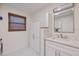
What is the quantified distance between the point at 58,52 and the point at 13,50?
8.10ft

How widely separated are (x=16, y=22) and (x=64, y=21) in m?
2.57

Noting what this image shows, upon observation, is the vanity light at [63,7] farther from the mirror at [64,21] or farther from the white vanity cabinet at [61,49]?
the white vanity cabinet at [61,49]

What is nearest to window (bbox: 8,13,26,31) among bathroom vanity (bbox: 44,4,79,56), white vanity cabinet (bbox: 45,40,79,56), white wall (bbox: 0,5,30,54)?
white wall (bbox: 0,5,30,54)

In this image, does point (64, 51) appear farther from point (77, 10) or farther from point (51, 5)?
point (51, 5)

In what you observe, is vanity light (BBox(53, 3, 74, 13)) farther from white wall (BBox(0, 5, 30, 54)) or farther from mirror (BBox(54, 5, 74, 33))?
white wall (BBox(0, 5, 30, 54))

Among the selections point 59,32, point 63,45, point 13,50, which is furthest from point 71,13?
point 13,50

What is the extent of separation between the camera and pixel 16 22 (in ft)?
13.2

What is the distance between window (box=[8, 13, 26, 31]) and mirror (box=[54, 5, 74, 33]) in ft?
6.93

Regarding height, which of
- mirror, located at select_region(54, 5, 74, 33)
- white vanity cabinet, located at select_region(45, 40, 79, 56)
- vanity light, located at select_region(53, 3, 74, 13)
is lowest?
white vanity cabinet, located at select_region(45, 40, 79, 56)

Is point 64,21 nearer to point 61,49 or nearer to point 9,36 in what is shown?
point 61,49

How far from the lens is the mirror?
7.31ft

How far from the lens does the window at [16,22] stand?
361cm

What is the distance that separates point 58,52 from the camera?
77.9 inches

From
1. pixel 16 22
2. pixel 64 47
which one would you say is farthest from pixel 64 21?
pixel 16 22
